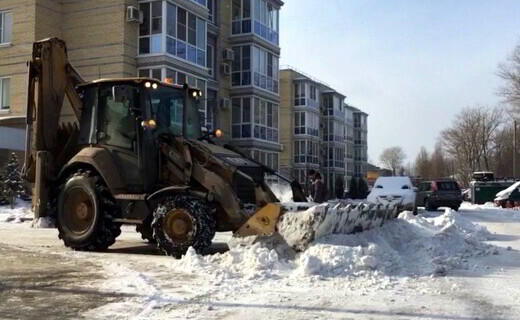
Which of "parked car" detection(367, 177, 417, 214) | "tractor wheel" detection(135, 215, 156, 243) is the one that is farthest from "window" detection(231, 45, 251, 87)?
"tractor wheel" detection(135, 215, 156, 243)

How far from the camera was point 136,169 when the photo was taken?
11.4 meters

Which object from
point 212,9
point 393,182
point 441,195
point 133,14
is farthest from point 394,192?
point 212,9

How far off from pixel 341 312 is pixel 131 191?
19.6 feet

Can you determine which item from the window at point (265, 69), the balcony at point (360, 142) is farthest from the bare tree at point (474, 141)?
the window at point (265, 69)

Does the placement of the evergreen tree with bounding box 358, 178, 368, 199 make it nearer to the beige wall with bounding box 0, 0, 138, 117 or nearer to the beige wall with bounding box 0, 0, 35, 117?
the beige wall with bounding box 0, 0, 138, 117

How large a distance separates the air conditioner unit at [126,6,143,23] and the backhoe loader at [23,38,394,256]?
16.6 meters

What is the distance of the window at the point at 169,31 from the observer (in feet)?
96.6

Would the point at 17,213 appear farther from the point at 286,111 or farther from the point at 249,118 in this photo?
the point at 286,111

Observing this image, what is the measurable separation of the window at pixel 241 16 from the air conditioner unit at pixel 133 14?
11.8m

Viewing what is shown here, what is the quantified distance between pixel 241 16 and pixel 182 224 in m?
31.7

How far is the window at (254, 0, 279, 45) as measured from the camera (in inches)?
1598

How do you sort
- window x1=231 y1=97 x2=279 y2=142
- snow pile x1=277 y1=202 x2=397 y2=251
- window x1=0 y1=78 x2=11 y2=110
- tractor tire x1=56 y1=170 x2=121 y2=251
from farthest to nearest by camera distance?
window x1=231 y1=97 x2=279 y2=142, window x1=0 y1=78 x2=11 y2=110, tractor tire x1=56 y1=170 x2=121 y2=251, snow pile x1=277 y1=202 x2=397 y2=251

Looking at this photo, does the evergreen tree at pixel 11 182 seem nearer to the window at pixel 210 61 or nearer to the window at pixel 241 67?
the window at pixel 210 61

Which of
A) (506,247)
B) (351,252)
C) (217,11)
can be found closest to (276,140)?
(217,11)
